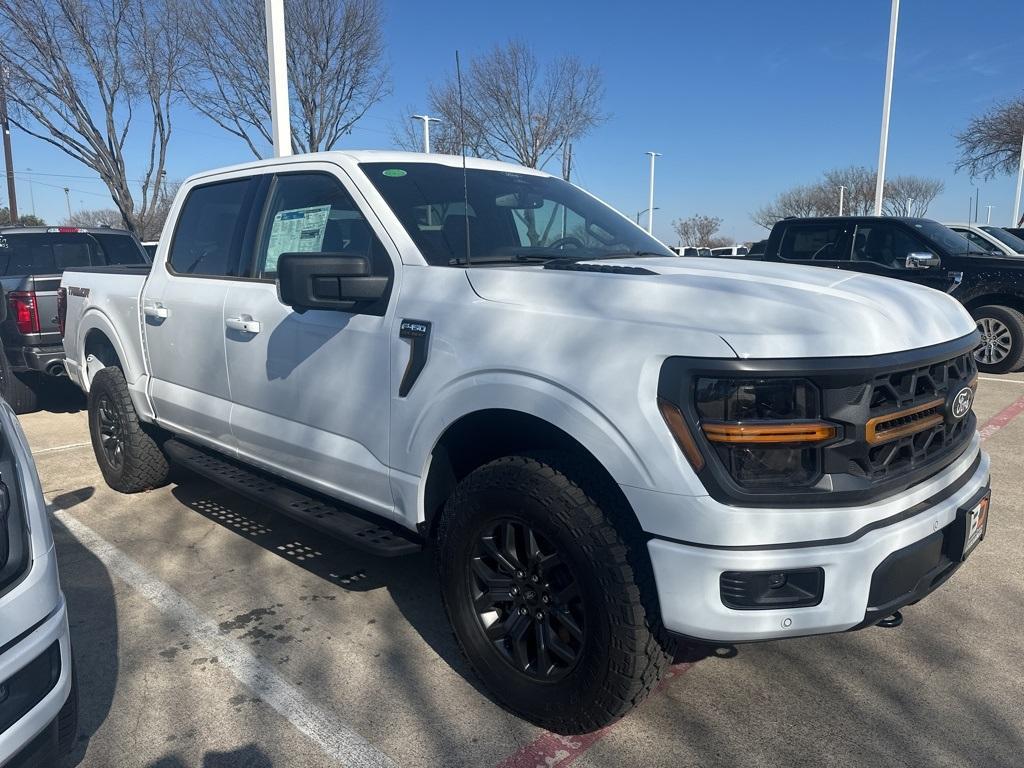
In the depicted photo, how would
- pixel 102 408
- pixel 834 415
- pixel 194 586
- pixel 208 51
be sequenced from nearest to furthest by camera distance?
1. pixel 834 415
2. pixel 194 586
3. pixel 102 408
4. pixel 208 51

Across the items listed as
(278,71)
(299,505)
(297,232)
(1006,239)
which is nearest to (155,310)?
(297,232)

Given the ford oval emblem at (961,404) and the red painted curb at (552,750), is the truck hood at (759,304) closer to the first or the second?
the ford oval emblem at (961,404)

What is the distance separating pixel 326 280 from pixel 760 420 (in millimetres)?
1572

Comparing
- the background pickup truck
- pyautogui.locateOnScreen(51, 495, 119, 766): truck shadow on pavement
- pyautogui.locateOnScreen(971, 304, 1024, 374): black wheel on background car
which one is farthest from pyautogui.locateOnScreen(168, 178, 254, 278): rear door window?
pyautogui.locateOnScreen(971, 304, 1024, 374): black wheel on background car

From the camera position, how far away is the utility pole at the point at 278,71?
324 inches

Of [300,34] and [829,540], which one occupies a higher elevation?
[300,34]

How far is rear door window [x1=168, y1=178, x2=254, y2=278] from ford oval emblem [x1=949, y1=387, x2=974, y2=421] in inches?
123

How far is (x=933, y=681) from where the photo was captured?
111 inches

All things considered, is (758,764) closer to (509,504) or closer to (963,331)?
(509,504)

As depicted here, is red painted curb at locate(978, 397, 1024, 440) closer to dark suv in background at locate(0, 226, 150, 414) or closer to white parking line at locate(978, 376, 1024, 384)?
white parking line at locate(978, 376, 1024, 384)

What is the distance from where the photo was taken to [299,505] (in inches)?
131

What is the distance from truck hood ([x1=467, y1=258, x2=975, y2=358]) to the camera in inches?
80.4

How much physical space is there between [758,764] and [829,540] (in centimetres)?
85

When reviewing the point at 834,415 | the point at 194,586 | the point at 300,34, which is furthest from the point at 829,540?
the point at 300,34
